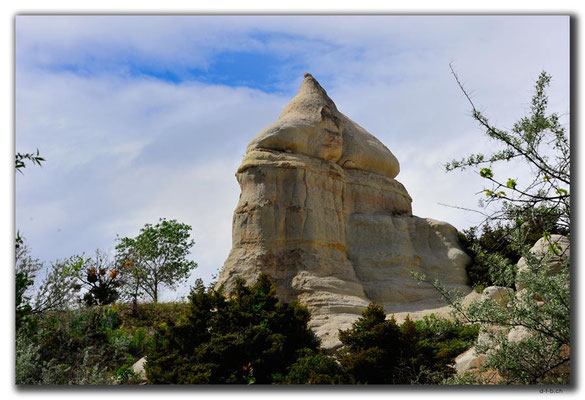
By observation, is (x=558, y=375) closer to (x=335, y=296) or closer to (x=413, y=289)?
(x=335, y=296)

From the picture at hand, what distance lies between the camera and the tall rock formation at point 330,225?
603 inches

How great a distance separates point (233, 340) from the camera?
10.9m

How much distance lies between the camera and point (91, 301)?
61.2ft

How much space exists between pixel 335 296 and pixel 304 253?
1392 millimetres

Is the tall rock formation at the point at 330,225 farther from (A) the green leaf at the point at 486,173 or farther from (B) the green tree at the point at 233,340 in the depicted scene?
(A) the green leaf at the point at 486,173

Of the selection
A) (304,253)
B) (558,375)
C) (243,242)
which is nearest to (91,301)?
(243,242)

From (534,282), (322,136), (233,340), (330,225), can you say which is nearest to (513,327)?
(534,282)

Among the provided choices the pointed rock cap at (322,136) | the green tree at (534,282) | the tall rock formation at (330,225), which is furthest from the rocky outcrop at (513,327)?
the pointed rock cap at (322,136)

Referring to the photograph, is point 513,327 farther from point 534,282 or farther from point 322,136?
point 322,136

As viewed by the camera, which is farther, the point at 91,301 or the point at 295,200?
the point at 91,301

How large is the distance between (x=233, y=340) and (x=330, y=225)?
6166 millimetres

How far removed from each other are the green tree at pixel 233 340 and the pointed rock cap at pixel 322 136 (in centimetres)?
539

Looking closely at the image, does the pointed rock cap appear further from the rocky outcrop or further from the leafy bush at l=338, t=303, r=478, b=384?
the leafy bush at l=338, t=303, r=478, b=384

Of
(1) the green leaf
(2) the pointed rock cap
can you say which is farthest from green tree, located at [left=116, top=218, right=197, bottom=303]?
(1) the green leaf
